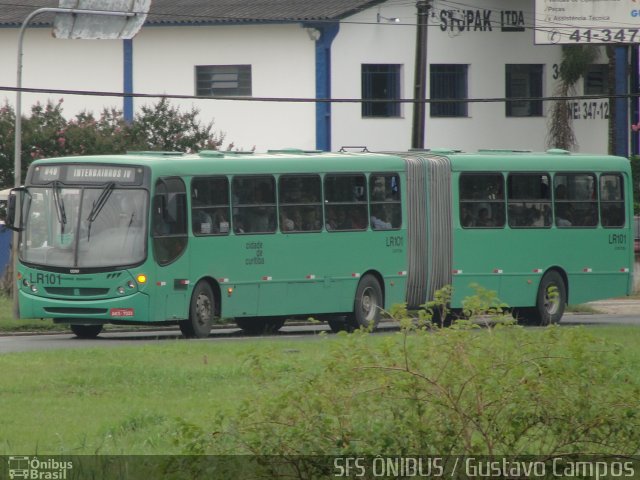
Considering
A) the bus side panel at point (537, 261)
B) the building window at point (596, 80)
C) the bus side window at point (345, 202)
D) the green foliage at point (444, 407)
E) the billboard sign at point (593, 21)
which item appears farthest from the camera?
the building window at point (596, 80)

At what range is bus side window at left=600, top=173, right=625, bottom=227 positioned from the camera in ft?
98.0

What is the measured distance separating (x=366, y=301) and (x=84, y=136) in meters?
12.3

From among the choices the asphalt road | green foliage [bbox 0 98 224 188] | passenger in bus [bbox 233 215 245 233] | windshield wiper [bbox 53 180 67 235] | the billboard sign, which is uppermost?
the billboard sign

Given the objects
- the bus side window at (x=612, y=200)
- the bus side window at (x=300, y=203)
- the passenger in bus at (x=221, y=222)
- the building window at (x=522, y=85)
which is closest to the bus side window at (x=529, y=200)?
the bus side window at (x=612, y=200)

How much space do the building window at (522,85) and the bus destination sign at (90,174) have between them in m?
26.6

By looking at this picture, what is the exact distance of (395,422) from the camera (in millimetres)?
9078

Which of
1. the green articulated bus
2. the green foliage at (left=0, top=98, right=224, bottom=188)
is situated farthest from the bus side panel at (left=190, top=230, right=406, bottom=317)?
the green foliage at (left=0, top=98, right=224, bottom=188)

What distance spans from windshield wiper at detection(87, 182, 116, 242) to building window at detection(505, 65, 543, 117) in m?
26.8

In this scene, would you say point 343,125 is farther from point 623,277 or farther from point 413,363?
point 413,363

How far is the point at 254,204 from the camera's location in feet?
83.4

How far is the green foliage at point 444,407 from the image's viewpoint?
29.6 feet

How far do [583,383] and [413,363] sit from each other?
101cm

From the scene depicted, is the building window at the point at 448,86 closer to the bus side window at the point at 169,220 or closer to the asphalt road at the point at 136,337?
the asphalt road at the point at 136,337

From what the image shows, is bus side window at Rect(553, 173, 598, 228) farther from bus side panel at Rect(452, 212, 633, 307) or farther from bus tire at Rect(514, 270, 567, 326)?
bus tire at Rect(514, 270, 567, 326)
